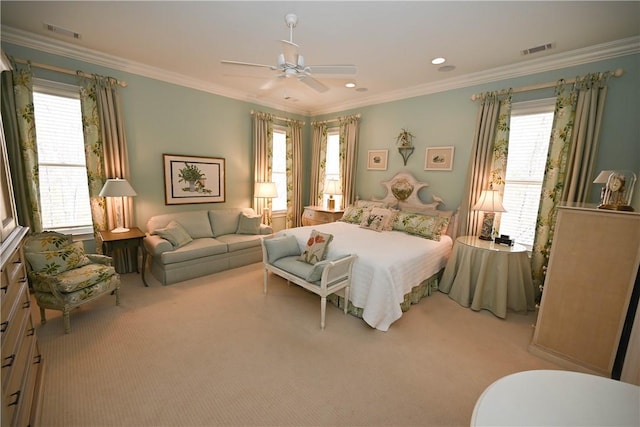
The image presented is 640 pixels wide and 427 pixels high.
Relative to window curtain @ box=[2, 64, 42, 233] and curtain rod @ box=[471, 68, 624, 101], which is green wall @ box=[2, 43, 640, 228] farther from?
window curtain @ box=[2, 64, 42, 233]

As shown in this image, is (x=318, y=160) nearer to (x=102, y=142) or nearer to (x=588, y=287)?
(x=102, y=142)

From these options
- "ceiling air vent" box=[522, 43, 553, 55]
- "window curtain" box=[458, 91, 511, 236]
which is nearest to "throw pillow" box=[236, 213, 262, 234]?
"window curtain" box=[458, 91, 511, 236]

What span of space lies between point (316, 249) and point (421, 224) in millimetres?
1626

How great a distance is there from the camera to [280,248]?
3320 millimetres

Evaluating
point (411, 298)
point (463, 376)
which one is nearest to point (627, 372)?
point (463, 376)

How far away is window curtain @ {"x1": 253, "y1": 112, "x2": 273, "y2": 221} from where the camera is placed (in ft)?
16.6

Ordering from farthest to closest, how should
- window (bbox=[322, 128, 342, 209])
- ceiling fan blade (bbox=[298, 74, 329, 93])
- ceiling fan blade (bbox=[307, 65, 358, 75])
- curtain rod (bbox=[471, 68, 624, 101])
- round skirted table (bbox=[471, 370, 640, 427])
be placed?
window (bbox=[322, 128, 342, 209]), curtain rod (bbox=[471, 68, 624, 101]), ceiling fan blade (bbox=[298, 74, 329, 93]), ceiling fan blade (bbox=[307, 65, 358, 75]), round skirted table (bbox=[471, 370, 640, 427])

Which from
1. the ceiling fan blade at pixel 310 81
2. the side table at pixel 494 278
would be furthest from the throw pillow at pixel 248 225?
the side table at pixel 494 278

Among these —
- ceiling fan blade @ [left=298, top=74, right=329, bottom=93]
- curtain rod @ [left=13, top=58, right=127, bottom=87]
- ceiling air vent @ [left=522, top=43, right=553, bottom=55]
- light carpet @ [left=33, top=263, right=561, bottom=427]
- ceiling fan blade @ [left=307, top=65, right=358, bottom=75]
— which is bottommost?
light carpet @ [left=33, top=263, right=561, bottom=427]

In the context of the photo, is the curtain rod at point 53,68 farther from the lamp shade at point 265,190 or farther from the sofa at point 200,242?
the lamp shade at point 265,190

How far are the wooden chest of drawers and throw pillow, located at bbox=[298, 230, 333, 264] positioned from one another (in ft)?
7.34

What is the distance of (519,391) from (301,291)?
281 centimetres

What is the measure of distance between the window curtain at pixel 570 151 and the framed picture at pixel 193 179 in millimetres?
4819

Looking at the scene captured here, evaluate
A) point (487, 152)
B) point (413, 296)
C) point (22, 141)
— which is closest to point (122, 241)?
point (22, 141)
